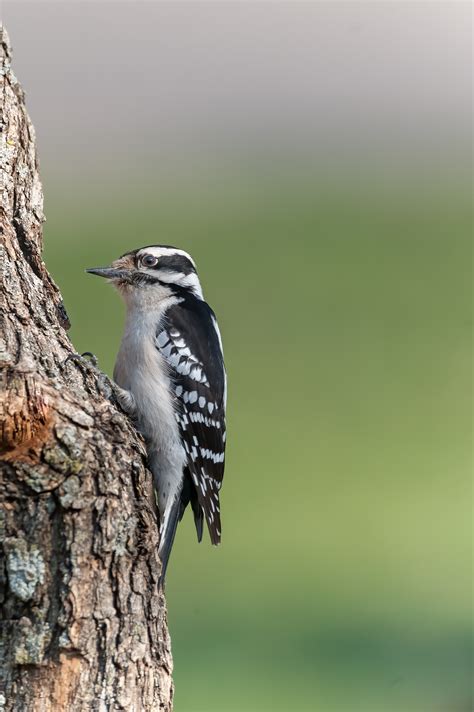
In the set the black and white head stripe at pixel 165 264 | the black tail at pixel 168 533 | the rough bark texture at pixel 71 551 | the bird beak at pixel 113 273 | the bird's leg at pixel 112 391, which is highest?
the black and white head stripe at pixel 165 264

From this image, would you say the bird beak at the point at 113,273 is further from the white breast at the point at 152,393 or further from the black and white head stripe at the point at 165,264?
the white breast at the point at 152,393

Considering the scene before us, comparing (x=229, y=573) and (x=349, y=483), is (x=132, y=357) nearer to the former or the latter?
(x=229, y=573)

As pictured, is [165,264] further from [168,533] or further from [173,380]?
[168,533]

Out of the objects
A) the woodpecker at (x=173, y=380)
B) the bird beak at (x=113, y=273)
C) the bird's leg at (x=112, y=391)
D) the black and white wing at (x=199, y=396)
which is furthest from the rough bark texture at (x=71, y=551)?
the bird beak at (x=113, y=273)

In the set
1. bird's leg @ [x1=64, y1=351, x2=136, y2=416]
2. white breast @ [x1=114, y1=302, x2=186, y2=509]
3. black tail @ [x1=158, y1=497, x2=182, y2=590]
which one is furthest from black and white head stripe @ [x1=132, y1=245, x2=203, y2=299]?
black tail @ [x1=158, y1=497, x2=182, y2=590]

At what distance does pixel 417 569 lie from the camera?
9.45 m

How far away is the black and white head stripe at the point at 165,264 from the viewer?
15.8ft

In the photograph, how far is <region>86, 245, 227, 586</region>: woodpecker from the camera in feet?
13.8

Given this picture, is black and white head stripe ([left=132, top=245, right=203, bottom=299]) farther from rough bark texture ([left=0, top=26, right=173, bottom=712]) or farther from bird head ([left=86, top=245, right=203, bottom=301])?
rough bark texture ([left=0, top=26, right=173, bottom=712])

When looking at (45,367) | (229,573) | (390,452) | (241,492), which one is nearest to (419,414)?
(390,452)

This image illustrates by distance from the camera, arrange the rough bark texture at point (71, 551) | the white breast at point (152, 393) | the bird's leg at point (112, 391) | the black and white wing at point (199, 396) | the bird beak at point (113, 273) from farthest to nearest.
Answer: the bird beak at point (113, 273) → the black and white wing at point (199, 396) → the white breast at point (152, 393) → the bird's leg at point (112, 391) → the rough bark texture at point (71, 551)

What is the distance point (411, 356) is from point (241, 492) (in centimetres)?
437

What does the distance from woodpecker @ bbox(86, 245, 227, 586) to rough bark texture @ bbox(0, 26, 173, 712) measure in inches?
24.1

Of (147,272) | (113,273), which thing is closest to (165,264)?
(147,272)
